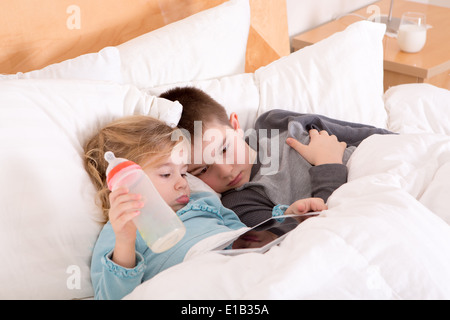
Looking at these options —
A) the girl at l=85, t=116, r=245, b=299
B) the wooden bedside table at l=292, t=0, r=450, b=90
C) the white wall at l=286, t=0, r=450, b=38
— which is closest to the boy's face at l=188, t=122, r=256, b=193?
the girl at l=85, t=116, r=245, b=299

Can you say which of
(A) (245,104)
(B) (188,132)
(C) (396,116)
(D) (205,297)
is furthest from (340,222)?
(C) (396,116)

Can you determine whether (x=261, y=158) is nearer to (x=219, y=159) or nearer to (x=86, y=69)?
(x=219, y=159)

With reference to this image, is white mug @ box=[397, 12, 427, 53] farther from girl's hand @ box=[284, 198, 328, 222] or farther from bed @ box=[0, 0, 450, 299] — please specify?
girl's hand @ box=[284, 198, 328, 222]

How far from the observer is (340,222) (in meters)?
0.82

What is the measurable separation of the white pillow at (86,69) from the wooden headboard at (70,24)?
111 mm

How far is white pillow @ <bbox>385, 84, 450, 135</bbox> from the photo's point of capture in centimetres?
157

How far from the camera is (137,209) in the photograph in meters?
0.86

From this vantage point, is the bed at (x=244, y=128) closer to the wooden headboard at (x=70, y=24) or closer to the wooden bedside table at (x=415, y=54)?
the wooden headboard at (x=70, y=24)

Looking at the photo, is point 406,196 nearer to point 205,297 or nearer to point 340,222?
point 340,222

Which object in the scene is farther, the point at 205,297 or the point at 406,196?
the point at 406,196

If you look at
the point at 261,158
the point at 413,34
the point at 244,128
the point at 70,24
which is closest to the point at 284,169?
the point at 261,158

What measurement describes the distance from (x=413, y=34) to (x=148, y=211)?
62.2 inches

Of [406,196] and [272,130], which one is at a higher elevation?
[406,196]
